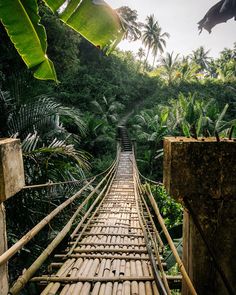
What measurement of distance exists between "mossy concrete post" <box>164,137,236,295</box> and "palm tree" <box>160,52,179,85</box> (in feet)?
65.6

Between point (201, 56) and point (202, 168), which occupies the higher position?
point (201, 56)

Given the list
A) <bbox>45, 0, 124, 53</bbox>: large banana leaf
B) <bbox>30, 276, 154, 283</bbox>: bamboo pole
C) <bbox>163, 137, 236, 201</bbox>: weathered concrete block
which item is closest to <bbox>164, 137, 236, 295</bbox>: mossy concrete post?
<bbox>163, 137, 236, 201</bbox>: weathered concrete block

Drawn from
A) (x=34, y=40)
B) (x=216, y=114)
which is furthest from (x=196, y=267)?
(x=216, y=114)

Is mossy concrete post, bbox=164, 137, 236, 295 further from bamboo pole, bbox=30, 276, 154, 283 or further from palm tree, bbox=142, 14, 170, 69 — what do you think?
palm tree, bbox=142, 14, 170, 69

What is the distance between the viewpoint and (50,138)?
14.4 feet

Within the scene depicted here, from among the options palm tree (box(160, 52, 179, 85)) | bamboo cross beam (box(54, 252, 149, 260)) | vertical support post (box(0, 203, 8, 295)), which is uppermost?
palm tree (box(160, 52, 179, 85))

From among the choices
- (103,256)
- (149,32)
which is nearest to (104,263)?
(103,256)

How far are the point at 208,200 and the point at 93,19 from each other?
1027 millimetres

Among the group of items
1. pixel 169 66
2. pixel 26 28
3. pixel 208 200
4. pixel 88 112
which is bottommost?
pixel 208 200

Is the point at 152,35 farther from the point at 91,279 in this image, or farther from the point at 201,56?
the point at 91,279

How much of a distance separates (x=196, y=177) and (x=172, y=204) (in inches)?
266

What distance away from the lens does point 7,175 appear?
1.11 meters

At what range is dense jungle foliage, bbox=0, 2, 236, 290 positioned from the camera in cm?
298

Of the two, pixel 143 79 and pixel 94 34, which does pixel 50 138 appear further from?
pixel 143 79
